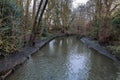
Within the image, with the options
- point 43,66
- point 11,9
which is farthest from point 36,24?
point 43,66

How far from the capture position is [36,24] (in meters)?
16.9

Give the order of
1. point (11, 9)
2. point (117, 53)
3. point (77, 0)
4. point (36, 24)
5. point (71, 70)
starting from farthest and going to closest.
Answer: point (77, 0), point (36, 24), point (117, 53), point (11, 9), point (71, 70)

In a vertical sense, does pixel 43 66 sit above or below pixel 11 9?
below

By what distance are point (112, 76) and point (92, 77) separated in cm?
106

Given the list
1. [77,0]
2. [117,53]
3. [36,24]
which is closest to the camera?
[117,53]

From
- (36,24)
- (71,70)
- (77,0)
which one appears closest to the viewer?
(71,70)

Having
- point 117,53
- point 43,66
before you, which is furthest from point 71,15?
point 43,66

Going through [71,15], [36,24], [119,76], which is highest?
[71,15]

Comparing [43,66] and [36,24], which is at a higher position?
[36,24]

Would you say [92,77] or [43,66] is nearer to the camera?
[92,77]

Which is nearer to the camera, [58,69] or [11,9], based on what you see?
[58,69]

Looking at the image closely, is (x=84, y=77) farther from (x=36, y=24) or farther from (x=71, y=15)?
(x=71, y=15)

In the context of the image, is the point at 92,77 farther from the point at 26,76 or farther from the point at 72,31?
the point at 72,31

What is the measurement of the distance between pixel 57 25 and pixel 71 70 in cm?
3017
